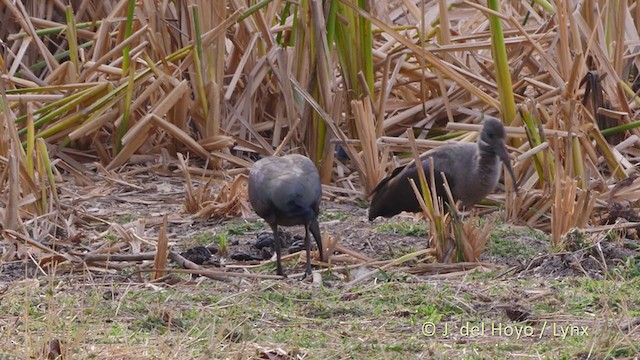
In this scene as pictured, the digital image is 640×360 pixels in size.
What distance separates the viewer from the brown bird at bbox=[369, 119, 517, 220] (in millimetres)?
6789

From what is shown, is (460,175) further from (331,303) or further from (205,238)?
(331,303)

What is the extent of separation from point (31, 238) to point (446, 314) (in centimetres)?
232

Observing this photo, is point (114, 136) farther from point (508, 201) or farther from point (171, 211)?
point (508, 201)

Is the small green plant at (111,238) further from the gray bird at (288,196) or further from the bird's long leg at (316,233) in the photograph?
the bird's long leg at (316,233)

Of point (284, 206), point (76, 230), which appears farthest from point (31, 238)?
point (284, 206)

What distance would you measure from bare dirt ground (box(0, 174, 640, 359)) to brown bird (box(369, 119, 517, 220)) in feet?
0.62

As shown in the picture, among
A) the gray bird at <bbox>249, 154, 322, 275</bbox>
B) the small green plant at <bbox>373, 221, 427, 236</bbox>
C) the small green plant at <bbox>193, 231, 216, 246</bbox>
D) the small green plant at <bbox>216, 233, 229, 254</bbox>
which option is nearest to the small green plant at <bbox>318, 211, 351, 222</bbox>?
the small green plant at <bbox>373, 221, 427, 236</bbox>

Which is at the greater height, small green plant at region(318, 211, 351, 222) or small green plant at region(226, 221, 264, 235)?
small green plant at region(226, 221, 264, 235)

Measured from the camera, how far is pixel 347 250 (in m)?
6.09

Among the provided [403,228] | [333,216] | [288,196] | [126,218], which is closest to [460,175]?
[403,228]

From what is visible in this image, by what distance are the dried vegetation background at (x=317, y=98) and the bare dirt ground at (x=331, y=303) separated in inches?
25.9

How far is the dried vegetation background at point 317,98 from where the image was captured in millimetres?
7145

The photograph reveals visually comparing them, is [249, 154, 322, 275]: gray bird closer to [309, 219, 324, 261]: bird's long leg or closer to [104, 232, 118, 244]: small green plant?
[309, 219, 324, 261]: bird's long leg

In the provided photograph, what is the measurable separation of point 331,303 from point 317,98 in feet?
9.92
